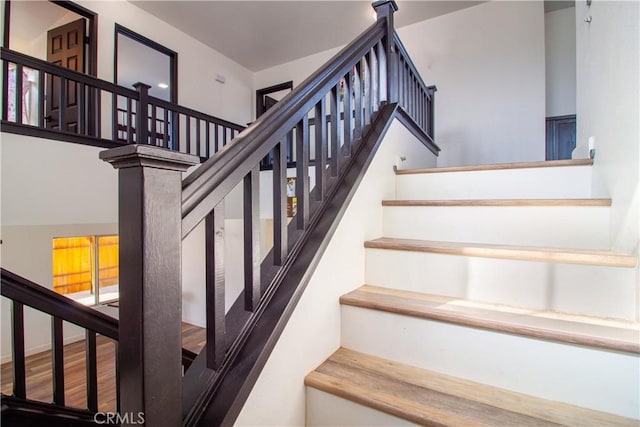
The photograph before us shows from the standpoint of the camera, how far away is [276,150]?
0.95 metres

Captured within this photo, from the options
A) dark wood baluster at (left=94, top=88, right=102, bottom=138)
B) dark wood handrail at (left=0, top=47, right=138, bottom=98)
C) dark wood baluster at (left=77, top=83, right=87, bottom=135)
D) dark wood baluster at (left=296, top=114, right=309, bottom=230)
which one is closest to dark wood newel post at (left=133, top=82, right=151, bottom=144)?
dark wood handrail at (left=0, top=47, right=138, bottom=98)

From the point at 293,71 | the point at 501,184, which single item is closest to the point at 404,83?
the point at 501,184

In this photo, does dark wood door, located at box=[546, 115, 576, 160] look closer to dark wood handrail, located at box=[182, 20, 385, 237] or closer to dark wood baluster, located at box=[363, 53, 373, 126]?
dark wood baluster, located at box=[363, 53, 373, 126]

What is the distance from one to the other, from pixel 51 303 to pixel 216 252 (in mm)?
1121

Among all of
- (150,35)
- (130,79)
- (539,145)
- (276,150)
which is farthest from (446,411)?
(130,79)

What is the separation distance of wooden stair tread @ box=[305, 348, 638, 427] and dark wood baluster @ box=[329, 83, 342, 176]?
29.9 inches

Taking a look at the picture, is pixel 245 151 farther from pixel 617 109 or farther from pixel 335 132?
pixel 617 109

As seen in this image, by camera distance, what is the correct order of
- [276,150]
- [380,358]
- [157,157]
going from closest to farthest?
[157,157], [276,150], [380,358]

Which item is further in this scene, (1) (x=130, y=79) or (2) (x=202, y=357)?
(1) (x=130, y=79)

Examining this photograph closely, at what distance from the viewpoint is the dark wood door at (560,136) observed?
4066 millimetres

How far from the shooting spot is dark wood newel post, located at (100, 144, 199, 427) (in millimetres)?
539

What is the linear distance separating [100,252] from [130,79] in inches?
146

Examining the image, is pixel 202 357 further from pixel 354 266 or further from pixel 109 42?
pixel 109 42

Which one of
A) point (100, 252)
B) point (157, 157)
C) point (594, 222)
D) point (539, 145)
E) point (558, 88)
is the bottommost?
point (100, 252)
